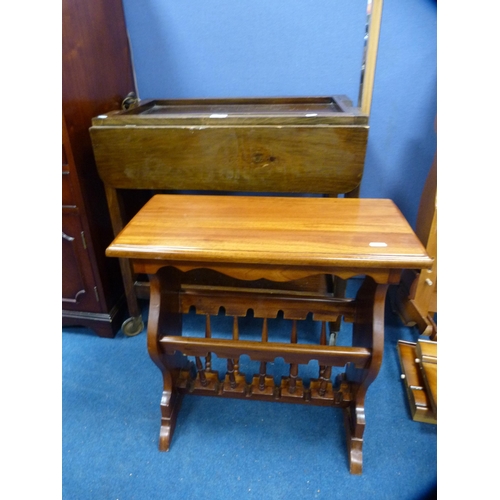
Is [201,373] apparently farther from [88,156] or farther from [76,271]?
[88,156]

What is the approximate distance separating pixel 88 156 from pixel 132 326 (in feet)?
2.50

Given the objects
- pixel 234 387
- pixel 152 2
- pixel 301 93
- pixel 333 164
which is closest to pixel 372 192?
pixel 301 93

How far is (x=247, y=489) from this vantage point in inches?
42.1

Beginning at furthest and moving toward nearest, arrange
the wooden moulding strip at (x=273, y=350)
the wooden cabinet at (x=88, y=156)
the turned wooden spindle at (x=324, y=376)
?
the wooden cabinet at (x=88, y=156) → the turned wooden spindle at (x=324, y=376) → the wooden moulding strip at (x=273, y=350)

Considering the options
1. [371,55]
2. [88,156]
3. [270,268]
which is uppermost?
[371,55]

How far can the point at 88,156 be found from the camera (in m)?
1.39

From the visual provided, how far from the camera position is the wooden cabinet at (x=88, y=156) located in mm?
1255

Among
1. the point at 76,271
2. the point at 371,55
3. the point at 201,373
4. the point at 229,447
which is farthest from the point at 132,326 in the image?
the point at 371,55

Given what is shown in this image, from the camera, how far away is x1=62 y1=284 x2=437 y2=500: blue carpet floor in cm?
108

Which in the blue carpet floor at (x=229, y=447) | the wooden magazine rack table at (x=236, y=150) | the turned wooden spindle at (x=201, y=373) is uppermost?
the wooden magazine rack table at (x=236, y=150)

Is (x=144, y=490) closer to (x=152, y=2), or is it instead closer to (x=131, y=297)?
(x=131, y=297)

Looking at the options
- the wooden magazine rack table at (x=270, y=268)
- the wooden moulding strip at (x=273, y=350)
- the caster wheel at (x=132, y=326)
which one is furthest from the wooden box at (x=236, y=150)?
the caster wheel at (x=132, y=326)

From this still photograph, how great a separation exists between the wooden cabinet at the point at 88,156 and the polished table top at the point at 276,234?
435 millimetres

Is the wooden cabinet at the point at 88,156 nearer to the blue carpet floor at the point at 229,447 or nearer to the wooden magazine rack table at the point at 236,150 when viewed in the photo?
the wooden magazine rack table at the point at 236,150
